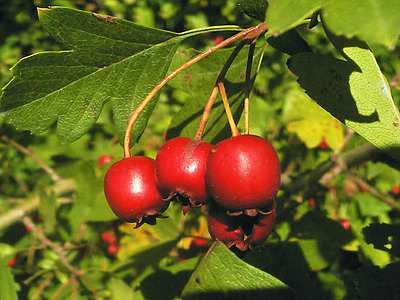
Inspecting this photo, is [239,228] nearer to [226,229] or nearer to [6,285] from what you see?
[226,229]

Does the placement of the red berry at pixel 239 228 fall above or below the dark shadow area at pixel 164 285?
above

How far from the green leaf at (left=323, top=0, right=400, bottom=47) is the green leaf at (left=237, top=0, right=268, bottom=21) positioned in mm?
233

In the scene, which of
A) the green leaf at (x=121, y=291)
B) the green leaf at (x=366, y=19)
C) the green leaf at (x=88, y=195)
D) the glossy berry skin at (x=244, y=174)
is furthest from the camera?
the green leaf at (x=88, y=195)

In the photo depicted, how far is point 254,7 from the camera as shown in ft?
3.43

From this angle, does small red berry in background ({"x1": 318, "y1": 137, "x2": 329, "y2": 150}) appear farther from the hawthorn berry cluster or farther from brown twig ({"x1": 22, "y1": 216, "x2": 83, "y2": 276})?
the hawthorn berry cluster

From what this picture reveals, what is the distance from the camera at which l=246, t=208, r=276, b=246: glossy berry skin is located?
1.00 m

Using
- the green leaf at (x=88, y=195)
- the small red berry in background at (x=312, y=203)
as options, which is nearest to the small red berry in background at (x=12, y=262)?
the green leaf at (x=88, y=195)

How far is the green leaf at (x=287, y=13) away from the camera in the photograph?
30.5 inches

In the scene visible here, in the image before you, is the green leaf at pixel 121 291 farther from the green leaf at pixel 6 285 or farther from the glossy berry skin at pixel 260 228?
the glossy berry skin at pixel 260 228

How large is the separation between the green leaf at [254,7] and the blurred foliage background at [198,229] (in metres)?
0.36

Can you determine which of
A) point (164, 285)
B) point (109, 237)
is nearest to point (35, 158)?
point (109, 237)

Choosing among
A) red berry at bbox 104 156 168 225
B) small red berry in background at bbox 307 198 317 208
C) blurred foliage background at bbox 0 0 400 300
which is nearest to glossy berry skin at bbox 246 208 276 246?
red berry at bbox 104 156 168 225

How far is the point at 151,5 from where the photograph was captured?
12.2 feet

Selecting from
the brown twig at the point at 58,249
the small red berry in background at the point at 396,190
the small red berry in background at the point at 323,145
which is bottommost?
the small red berry in background at the point at 396,190
